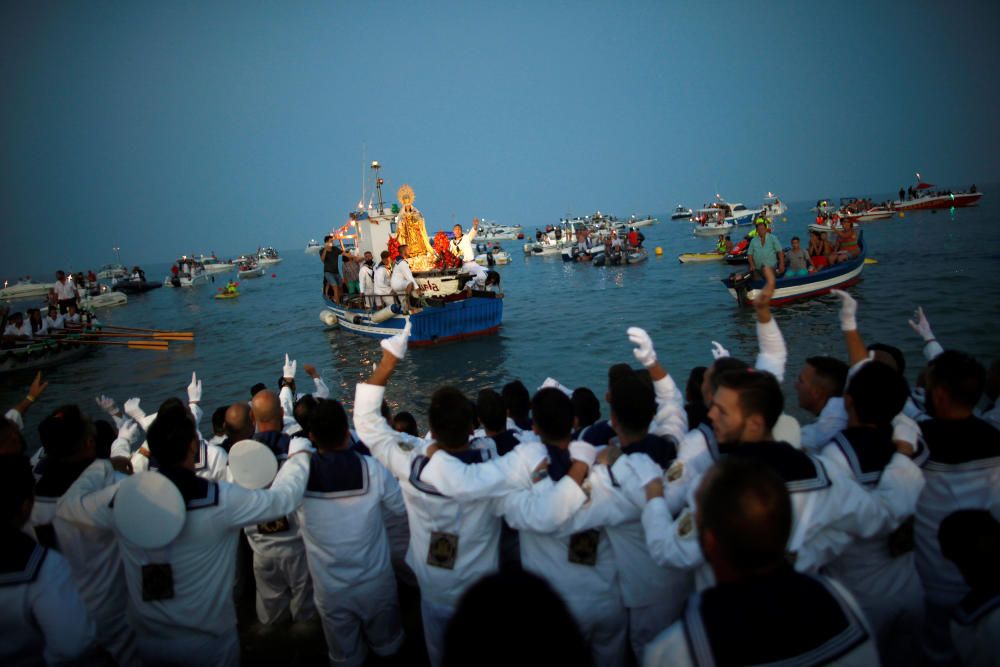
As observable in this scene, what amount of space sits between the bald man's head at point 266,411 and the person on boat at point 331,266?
56.3ft

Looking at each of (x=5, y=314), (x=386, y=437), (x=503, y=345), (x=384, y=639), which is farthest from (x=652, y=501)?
(x=5, y=314)

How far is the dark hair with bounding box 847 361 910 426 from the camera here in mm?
2629

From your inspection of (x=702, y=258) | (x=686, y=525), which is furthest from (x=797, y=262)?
(x=702, y=258)

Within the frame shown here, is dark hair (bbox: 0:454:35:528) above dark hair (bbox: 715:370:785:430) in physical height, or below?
below

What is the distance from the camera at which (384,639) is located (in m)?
3.54

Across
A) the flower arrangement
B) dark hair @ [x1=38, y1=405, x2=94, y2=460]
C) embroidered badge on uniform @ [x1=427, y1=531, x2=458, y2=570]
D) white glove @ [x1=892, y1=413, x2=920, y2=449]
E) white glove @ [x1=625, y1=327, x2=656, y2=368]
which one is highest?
the flower arrangement

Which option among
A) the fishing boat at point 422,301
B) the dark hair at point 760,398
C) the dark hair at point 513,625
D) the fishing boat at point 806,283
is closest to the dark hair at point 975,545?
the dark hair at point 760,398

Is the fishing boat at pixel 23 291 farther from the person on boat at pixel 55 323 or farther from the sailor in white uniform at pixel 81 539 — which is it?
the sailor in white uniform at pixel 81 539

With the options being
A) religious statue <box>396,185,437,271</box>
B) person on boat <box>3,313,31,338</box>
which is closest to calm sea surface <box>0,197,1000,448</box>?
person on boat <box>3,313,31,338</box>

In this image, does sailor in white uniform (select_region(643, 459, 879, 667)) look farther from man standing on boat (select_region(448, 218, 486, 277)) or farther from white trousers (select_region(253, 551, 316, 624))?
man standing on boat (select_region(448, 218, 486, 277))

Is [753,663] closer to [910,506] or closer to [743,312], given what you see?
[910,506]

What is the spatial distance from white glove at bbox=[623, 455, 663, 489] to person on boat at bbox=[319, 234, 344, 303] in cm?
1914

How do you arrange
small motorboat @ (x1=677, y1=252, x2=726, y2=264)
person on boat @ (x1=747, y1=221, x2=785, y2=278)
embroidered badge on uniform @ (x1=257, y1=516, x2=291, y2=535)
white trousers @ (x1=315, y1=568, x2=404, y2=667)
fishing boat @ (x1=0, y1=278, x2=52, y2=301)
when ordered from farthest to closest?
1. fishing boat @ (x1=0, y1=278, x2=52, y2=301)
2. small motorboat @ (x1=677, y1=252, x2=726, y2=264)
3. person on boat @ (x1=747, y1=221, x2=785, y2=278)
4. embroidered badge on uniform @ (x1=257, y1=516, x2=291, y2=535)
5. white trousers @ (x1=315, y1=568, x2=404, y2=667)

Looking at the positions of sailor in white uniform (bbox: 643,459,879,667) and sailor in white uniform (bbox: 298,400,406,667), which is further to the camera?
sailor in white uniform (bbox: 298,400,406,667)
